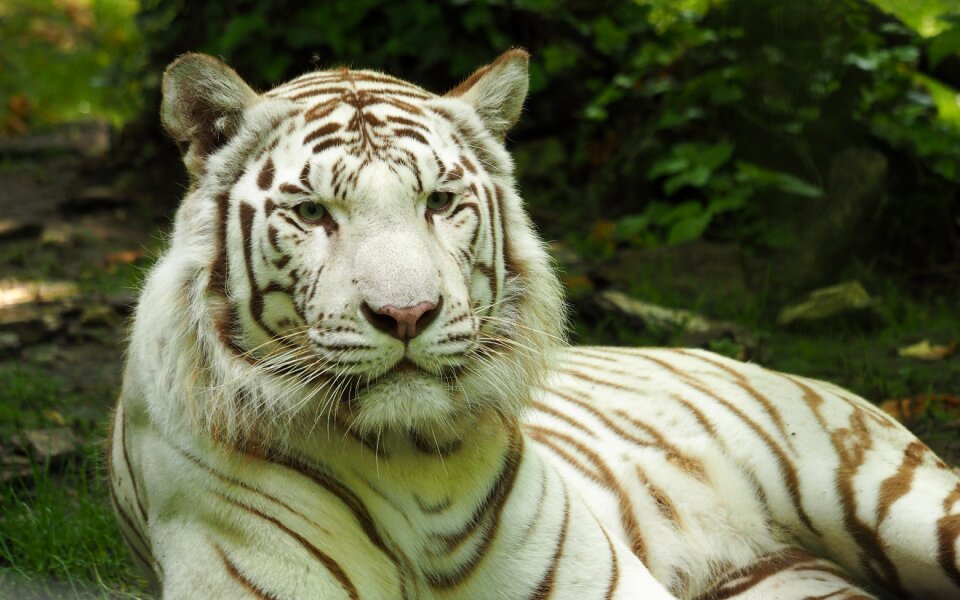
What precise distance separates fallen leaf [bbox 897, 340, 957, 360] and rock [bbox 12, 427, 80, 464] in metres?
2.67

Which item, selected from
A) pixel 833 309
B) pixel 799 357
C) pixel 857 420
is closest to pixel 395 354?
pixel 857 420

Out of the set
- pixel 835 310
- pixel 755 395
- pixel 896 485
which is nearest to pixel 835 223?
pixel 835 310

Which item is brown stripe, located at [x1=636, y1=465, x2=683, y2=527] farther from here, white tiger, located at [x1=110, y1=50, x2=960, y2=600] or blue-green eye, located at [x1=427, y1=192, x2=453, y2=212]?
blue-green eye, located at [x1=427, y1=192, x2=453, y2=212]

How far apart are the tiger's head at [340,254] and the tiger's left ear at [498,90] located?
13 centimetres

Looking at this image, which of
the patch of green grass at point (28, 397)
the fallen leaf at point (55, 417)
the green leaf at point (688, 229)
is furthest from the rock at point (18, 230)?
the green leaf at point (688, 229)

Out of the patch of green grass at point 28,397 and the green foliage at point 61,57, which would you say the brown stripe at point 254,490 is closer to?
the patch of green grass at point 28,397

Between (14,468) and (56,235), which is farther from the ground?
(14,468)

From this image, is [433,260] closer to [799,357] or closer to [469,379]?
[469,379]

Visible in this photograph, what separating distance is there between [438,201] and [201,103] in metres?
0.44

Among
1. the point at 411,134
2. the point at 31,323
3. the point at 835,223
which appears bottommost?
the point at 31,323

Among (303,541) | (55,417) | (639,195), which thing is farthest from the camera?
(639,195)

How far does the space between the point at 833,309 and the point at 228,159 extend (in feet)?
9.21

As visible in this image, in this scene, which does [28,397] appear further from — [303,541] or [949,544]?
[949,544]

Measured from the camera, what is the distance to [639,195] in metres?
5.67
